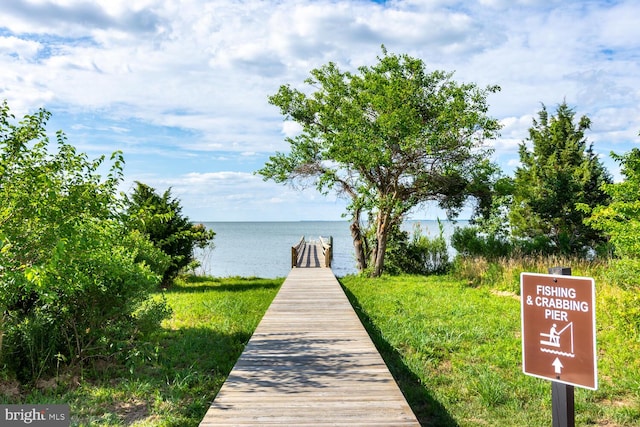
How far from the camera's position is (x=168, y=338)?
903cm

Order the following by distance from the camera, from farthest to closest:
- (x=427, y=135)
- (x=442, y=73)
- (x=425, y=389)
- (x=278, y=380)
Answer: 1. (x=442, y=73)
2. (x=427, y=135)
3. (x=425, y=389)
4. (x=278, y=380)

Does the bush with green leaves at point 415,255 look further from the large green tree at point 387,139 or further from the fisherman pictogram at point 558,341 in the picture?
the fisherman pictogram at point 558,341

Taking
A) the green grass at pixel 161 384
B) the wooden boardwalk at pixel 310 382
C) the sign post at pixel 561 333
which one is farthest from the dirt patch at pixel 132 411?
the sign post at pixel 561 333

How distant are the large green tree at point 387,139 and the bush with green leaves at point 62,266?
35.7 ft

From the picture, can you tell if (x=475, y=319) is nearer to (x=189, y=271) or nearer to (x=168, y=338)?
(x=168, y=338)

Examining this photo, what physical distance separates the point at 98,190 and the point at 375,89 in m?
12.8

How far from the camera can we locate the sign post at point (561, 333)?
3.34 m

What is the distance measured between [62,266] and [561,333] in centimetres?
550

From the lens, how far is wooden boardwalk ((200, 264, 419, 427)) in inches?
181

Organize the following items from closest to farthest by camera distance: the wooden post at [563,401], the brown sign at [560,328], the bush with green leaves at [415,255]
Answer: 1. the brown sign at [560,328]
2. the wooden post at [563,401]
3. the bush with green leaves at [415,255]

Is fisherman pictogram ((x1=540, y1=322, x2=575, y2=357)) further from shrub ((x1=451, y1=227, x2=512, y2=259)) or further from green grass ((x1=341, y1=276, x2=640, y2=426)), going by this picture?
shrub ((x1=451, y1=227, x2=512, y2=259))

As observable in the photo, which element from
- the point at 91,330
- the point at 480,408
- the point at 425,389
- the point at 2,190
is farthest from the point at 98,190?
the point at 480,408

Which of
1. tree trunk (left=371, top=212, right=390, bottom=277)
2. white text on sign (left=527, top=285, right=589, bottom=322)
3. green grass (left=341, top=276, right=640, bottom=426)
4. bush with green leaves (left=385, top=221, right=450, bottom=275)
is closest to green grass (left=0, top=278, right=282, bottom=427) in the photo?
green grass (left=341, top=276, right=640, bottom=426)

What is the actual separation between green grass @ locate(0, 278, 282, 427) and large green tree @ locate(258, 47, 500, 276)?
8899 millimetres
